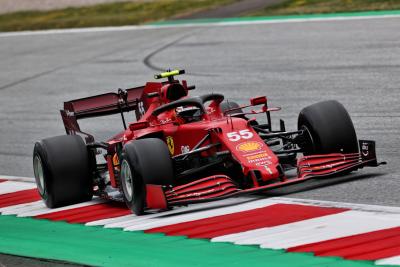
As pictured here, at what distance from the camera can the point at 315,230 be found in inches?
327

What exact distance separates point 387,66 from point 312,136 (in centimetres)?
890

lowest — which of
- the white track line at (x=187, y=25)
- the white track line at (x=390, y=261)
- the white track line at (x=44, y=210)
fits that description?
the white track line at (x=187, y=25)

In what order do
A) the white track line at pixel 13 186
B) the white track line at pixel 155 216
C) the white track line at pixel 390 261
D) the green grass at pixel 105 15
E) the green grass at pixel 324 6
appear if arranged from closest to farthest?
the white track line at pixel 390 261, the white track line at pixel 155 216, the white track line at pixel 13 186, the green grass at pixel 324 6, the green grass at pixel 105 15

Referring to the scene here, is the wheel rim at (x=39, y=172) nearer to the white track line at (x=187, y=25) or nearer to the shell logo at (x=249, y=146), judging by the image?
the shell logo at (x=249, y=146)

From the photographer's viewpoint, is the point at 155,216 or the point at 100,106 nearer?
the point at 155,216

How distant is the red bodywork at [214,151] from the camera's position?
381 inches

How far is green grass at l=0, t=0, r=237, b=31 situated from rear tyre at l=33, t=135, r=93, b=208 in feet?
67.7

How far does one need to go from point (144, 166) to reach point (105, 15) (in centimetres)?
2499

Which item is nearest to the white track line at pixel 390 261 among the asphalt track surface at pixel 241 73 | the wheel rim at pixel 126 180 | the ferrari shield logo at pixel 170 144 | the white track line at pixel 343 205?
the white track line at pixel 343 205

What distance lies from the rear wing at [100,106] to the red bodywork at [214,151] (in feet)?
0.12

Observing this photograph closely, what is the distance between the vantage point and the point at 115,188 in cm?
1092

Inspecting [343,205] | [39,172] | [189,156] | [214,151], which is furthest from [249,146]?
[39,172]

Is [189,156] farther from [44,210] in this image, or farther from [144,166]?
[44,210]

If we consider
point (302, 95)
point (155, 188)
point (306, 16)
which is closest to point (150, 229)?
point (155, 188)
